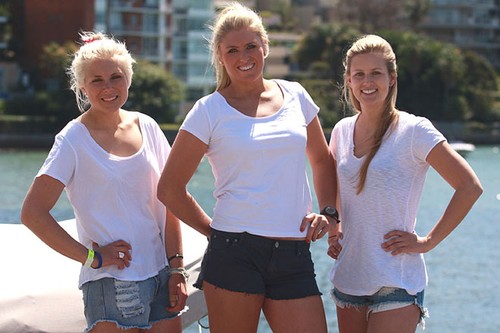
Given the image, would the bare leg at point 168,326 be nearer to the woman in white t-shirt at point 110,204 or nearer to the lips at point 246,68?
the woman in white t-shirt at point 110,204

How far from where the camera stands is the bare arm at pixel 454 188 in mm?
3900

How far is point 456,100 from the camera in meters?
75.1

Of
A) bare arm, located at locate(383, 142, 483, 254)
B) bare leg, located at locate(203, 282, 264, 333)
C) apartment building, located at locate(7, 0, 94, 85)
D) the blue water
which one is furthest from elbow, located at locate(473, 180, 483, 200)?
apartment building, located at locate(7, 0, 94, 85)

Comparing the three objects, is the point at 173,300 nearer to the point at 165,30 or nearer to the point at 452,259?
the point at 452,259

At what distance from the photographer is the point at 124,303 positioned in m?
3.83

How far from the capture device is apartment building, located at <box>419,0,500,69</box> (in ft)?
335

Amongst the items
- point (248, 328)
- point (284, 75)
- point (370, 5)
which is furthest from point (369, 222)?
point (370, 5)

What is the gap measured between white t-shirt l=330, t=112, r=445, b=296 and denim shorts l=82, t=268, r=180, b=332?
2.43 ft

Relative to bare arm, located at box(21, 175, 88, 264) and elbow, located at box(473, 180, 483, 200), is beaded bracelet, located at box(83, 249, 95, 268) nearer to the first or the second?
bare arm, located at box(21, 175, 88, 264)

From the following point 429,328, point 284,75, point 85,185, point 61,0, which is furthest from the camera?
point 284,75

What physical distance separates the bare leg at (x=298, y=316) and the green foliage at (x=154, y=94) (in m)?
59.5

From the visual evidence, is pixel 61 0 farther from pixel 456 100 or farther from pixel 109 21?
pixel 456 100

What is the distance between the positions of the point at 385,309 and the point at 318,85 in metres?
68.6

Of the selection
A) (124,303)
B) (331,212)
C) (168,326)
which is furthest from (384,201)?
(124,303)
